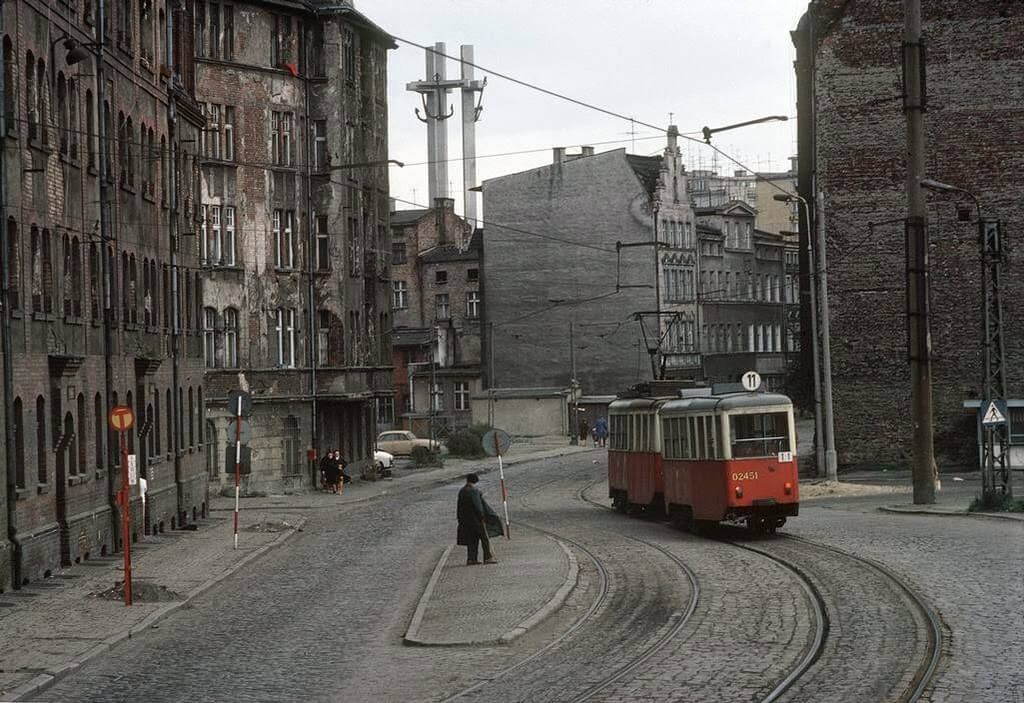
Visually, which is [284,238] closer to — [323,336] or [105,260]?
[323,336]

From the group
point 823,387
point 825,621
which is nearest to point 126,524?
point 825,621

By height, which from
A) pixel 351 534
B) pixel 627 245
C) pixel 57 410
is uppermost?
pixel 627 245

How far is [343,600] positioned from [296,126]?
122 ft

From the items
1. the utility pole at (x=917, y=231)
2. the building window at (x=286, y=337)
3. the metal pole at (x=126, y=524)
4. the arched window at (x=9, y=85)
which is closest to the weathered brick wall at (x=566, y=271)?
the building window at (x=286, y=337)

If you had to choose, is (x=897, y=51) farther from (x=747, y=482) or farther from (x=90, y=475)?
(x=90, y=475)

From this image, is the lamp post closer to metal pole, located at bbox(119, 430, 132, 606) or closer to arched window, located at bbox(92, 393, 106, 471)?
arched window, located at bbox(92, 393, 106, 471)

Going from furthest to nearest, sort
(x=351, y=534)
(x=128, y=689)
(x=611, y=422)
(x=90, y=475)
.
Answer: (x=611, y=422) → (x=351, y=534) → (x=90, y=475) → (x=128, y=689)

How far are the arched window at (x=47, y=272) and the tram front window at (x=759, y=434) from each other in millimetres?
11433

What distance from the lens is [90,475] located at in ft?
108

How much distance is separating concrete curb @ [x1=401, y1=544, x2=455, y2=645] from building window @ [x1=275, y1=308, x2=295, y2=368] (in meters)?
29.6

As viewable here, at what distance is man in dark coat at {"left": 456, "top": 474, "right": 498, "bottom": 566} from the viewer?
91.2 feet

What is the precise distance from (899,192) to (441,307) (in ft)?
173

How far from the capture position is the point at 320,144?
60.9m

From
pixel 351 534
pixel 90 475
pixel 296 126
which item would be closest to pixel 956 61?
pixel 296 126
